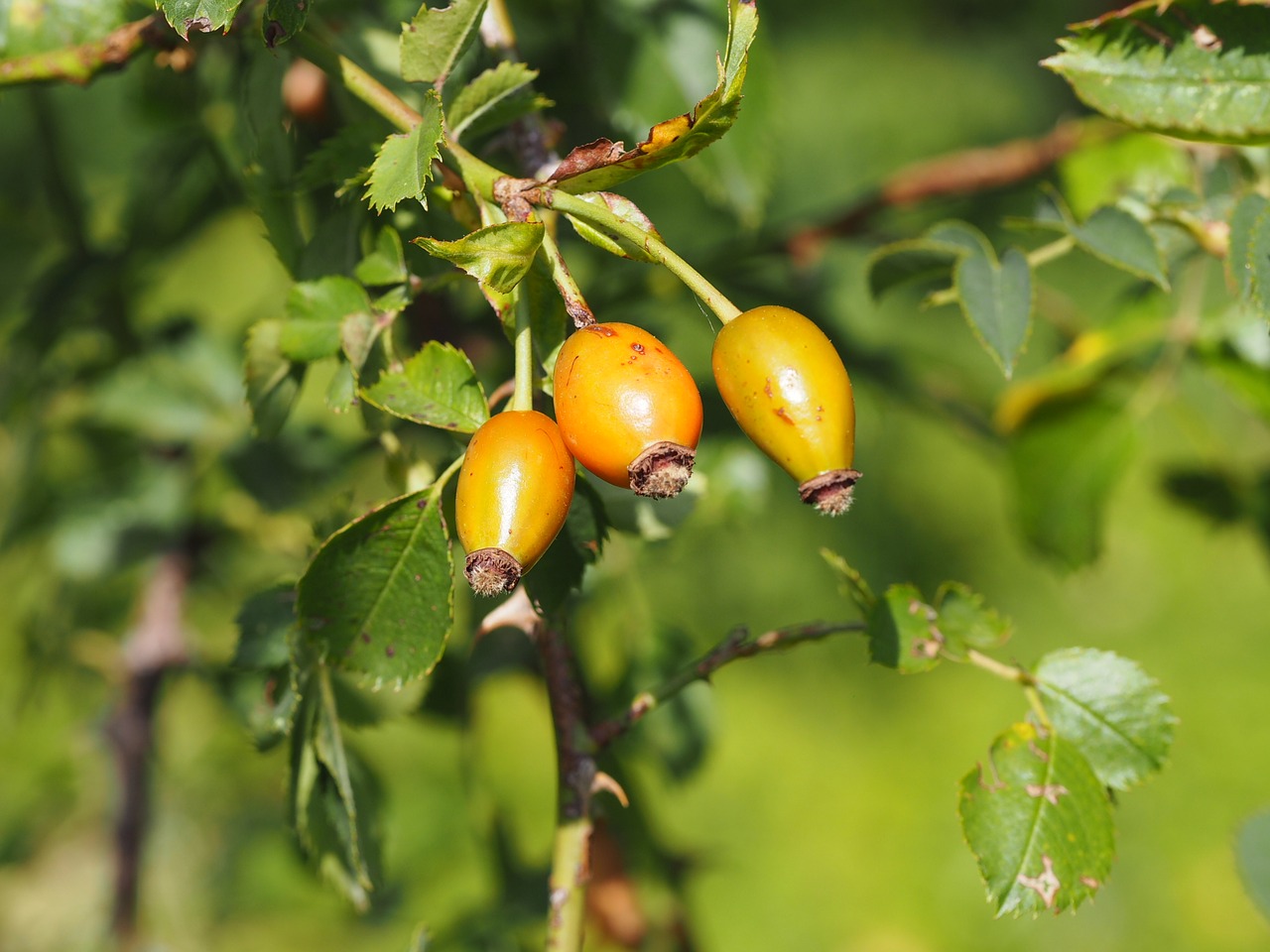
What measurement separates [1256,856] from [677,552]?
797 millimetres

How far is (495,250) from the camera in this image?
0.63 meters

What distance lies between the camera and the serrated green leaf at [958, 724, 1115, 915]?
75cm

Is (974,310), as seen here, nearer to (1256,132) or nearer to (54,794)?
(1256,132)

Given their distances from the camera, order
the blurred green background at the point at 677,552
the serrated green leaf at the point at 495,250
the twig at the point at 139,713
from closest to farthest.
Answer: the serrated green leaf at the point at 495,250 < the blurred green background at the point at 677,552 < the twig at the point at 139,713

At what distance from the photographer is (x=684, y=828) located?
125 inches

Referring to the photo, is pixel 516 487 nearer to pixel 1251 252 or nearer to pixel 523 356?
pixel 523 356

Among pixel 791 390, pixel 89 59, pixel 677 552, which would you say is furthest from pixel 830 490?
pixel 677 552

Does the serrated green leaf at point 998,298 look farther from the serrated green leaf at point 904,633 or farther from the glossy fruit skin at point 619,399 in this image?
the glossy fruit skin at point 619,399

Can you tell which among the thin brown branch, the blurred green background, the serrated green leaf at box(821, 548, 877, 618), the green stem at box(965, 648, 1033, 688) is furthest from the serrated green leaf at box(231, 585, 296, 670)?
the thin brown branch

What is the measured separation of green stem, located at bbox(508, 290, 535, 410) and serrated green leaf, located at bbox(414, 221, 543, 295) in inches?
2.2

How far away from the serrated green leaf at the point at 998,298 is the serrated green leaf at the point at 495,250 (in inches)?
17.5

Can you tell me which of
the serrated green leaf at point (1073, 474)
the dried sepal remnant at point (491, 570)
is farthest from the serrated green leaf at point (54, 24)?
the serrated green leaf at point (1073, 474)

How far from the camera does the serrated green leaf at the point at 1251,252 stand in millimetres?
815

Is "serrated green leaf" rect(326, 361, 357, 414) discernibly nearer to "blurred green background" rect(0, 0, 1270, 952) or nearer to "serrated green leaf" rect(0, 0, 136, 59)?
"blurred green background" rect(0, 0, 1270, 952)
